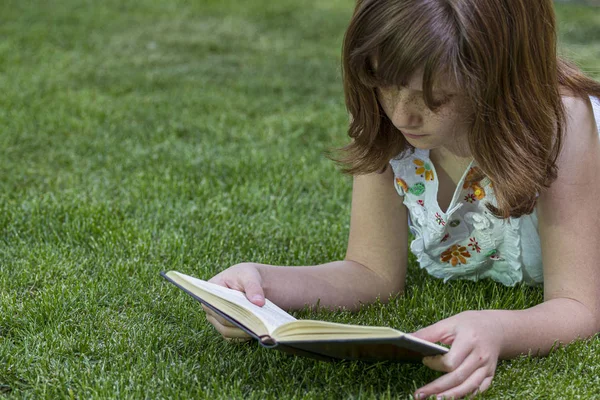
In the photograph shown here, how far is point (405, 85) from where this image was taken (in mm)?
1657

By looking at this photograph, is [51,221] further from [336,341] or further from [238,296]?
[336,341]

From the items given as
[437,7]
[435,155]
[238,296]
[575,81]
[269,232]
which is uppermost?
[437,7]

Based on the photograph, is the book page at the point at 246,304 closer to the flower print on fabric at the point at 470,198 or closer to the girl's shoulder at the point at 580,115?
the flower print on fabric at the point at 470,198

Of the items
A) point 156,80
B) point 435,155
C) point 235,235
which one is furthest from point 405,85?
point 156,80

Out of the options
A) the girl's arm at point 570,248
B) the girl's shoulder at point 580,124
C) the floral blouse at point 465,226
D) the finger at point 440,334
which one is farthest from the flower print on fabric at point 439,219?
the finger at point 440,334

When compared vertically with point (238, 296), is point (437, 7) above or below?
above

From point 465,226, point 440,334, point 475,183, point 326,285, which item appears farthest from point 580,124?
point 326,285

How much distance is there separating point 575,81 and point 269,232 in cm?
121

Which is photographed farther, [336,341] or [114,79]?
[114,79]

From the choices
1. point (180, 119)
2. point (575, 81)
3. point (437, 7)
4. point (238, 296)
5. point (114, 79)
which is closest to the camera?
point (437, 7)

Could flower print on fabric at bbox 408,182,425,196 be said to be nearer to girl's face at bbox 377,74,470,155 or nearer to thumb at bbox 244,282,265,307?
girl's face at bbox 377,74,470,155

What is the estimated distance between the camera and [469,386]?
1631 mm

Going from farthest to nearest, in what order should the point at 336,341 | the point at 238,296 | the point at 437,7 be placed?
1. the point at 238,296
2. the point at 437,7
3. the point at 336,341

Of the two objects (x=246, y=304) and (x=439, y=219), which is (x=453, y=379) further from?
(x=439, y=219)
